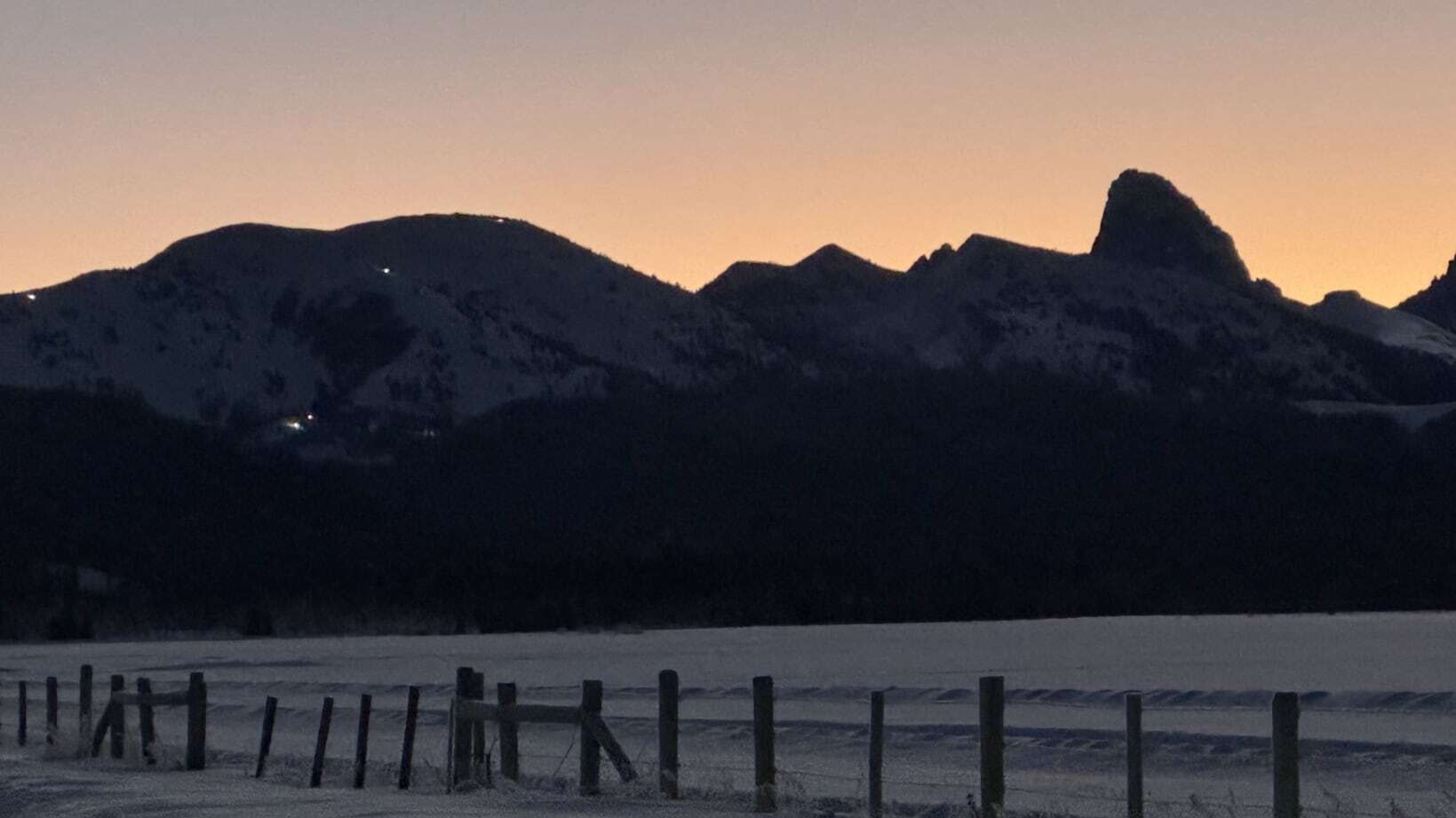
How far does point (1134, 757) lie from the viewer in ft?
66.7

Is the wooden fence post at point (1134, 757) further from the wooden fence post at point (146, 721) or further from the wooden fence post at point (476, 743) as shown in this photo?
the wooden fence post at point (146, 721)

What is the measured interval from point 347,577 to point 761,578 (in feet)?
97.3

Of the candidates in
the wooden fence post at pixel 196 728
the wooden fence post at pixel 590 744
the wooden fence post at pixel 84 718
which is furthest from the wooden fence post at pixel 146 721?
the wooden fence post at pixel 590 744

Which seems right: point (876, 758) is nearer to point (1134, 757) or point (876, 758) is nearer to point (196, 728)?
point (1134, 757)

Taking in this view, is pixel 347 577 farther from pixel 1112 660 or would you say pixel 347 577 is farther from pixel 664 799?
pixel 664 799

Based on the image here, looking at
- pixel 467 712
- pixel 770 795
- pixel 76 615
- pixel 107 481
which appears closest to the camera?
pixel 770 795

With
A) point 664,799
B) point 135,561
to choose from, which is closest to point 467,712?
point 664,799

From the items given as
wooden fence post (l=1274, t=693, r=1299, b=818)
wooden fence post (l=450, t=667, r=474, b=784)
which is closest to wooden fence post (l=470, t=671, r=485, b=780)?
wooden fence post (l=450, t=667, r=474, b=784)

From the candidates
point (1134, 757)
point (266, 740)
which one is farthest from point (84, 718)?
point (1134, 757)

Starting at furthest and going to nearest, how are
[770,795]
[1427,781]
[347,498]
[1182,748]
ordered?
[347,498], [1182,748], [1427,781], [770,795]

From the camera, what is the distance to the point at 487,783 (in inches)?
1007

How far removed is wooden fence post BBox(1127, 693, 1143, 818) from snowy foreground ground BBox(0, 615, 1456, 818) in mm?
1779

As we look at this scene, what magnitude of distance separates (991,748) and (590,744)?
15.9 feet

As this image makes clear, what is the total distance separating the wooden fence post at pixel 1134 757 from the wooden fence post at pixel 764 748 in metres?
3.75
